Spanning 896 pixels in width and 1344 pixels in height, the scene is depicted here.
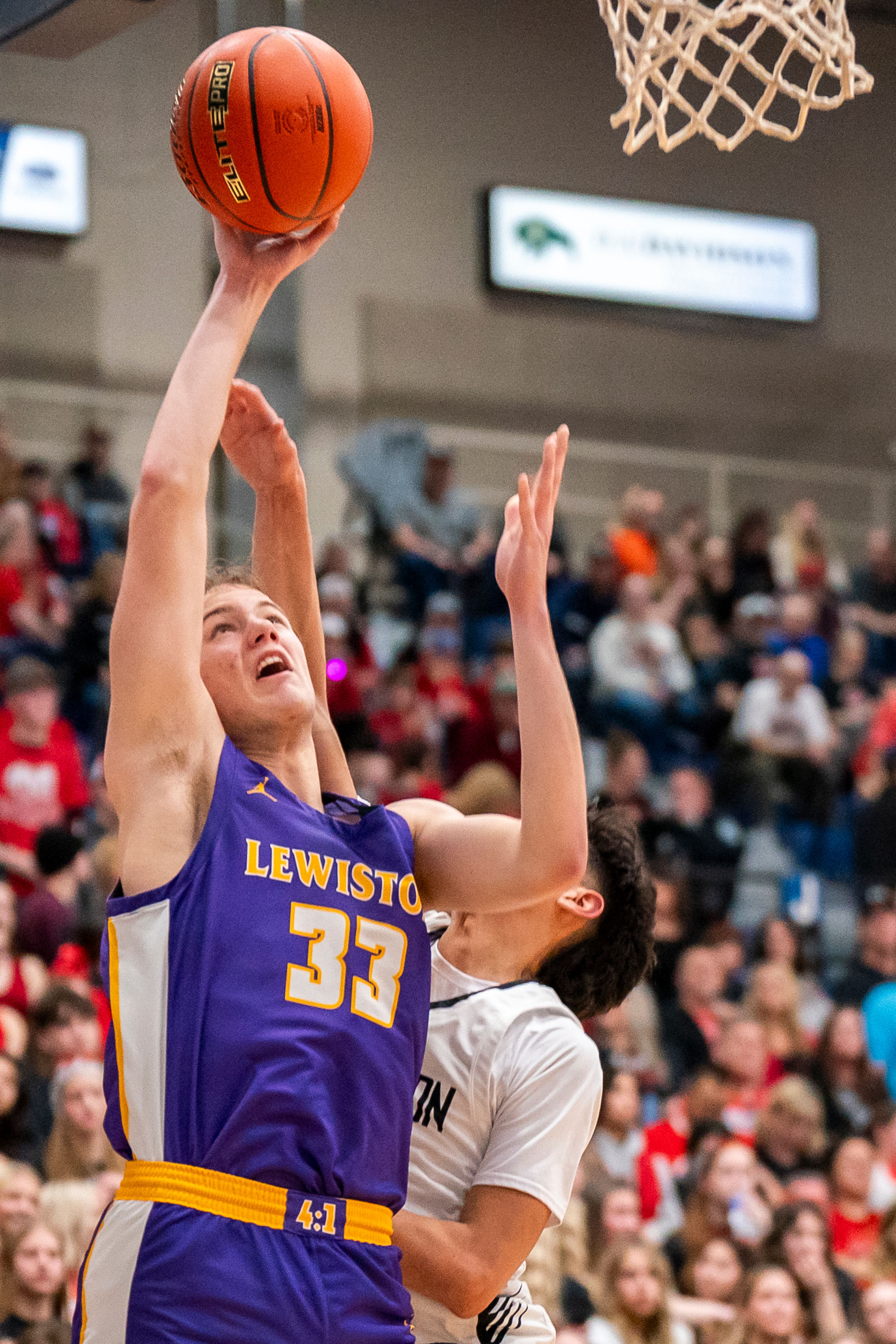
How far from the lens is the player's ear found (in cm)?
308

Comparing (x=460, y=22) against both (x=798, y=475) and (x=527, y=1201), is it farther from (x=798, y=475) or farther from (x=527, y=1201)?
(x=527, y=1201)

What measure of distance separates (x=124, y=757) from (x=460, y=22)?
36.6ft

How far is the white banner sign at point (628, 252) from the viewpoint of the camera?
1204cm

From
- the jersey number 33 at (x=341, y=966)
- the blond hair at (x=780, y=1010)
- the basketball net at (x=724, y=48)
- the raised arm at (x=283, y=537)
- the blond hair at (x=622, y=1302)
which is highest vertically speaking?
the basketball net at (x=724, y=48)

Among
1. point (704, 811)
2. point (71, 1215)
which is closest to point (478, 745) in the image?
point (704, 811)

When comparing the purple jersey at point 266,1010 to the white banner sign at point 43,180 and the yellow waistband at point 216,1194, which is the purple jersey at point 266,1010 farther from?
the white banner sign at point 43,180

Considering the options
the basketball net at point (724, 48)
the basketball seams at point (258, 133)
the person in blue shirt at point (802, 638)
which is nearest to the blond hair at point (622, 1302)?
the basketball net at point (724, 48)

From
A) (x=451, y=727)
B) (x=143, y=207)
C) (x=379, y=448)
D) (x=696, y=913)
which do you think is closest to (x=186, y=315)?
(x=143, y=207)

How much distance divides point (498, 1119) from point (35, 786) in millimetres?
5145

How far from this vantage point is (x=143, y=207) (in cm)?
1137

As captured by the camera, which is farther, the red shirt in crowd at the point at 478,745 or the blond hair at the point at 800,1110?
the red shirt in crowd at the point at 478,745

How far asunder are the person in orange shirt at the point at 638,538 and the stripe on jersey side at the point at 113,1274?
344 inches

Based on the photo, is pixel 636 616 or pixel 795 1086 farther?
pixel 636 616

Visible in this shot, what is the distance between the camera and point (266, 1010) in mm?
2361
